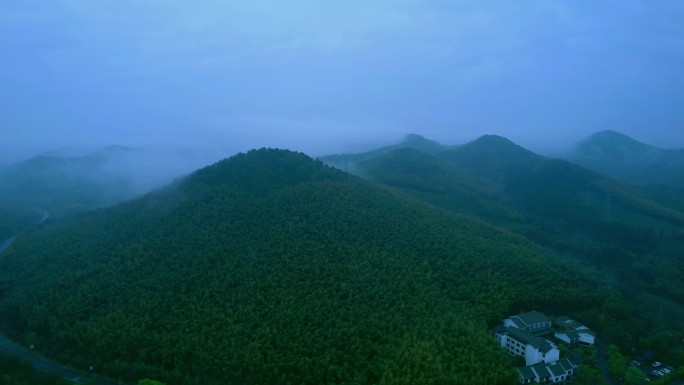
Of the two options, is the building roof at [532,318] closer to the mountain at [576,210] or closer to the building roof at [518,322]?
the building roof at [518,322]

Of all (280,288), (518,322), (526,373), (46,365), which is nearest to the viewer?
(526,373)

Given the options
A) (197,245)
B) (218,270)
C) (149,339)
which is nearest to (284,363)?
(149,339)

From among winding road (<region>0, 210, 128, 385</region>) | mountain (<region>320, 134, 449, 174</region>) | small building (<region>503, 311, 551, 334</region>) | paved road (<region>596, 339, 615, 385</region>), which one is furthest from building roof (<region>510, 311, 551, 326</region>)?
mountain (<region>320, 134, 449, 174</region>)

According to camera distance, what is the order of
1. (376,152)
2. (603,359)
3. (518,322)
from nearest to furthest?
(603,359) < (518,322) < (376,152)

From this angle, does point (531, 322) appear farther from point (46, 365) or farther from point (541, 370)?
point (46, 365)

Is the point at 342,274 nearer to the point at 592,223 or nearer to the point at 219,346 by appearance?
the point at 219,346

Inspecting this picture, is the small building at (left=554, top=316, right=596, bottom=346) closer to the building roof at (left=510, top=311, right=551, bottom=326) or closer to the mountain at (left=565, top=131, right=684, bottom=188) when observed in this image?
the building roof at (left=510, top=311, right=551, bottom=326)

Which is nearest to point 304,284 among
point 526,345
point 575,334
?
point 526,345
